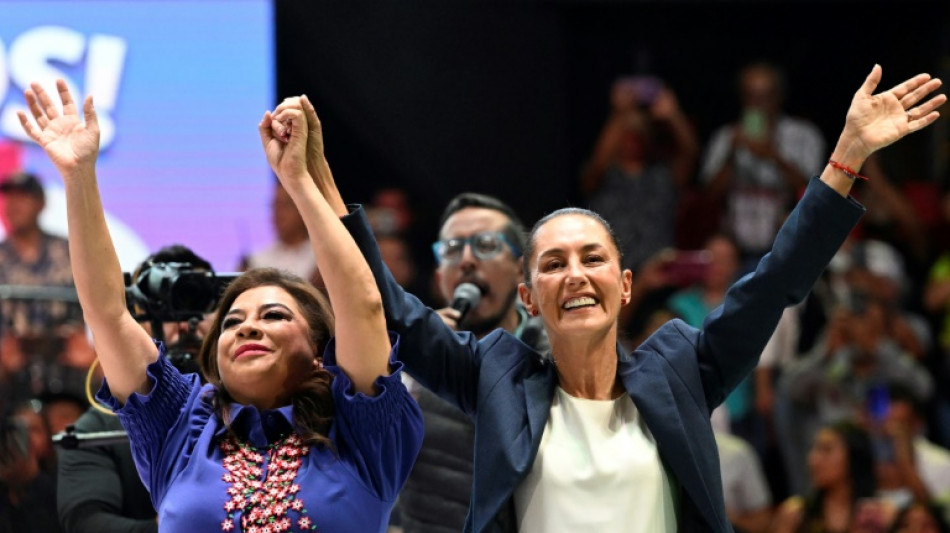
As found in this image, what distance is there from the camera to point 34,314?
525 cm

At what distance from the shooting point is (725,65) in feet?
24.5

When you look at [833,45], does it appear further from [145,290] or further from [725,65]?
[145,290]

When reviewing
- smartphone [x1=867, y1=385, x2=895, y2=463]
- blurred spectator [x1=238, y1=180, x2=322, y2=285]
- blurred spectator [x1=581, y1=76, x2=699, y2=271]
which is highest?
blurred spectator [x1=581, y1=76, x2=699, y2=271]

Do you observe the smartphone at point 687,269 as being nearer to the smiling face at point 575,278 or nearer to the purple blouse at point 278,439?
the smiling face at point 575,278

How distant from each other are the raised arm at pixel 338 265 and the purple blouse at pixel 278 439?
41mm

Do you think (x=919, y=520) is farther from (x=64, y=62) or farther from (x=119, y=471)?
(x=64, y=62)

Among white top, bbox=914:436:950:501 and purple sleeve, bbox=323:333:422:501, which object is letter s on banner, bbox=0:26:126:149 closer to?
A: white top, bbox=914:436:950:501

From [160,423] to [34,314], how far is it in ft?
9.25

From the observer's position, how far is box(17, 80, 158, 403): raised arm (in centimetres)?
251

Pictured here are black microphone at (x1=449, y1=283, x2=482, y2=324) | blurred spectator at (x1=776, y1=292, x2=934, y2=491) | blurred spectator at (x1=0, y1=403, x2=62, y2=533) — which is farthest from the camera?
blurred spectator at (x1=776, y1=292, x2=934, y2=491)

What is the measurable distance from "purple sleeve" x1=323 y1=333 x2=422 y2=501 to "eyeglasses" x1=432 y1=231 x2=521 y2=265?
1097 mm

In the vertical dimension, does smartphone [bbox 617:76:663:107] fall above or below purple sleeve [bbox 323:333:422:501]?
above

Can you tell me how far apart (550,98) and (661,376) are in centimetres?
450

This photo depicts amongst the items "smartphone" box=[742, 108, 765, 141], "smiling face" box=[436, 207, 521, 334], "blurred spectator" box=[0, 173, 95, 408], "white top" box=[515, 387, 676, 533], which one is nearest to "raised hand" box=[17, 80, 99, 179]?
"white top" box=[515, 387, 676, 533]
